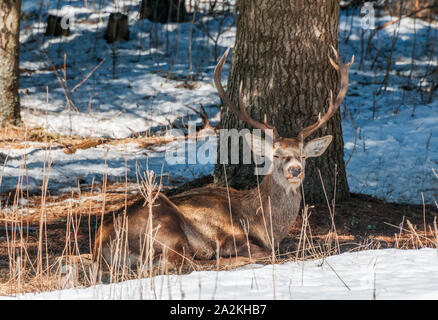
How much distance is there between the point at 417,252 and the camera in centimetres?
552

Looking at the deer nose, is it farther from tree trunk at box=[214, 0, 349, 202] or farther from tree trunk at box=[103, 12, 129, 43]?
tree trunk at box=[103, 12, 129, 43]

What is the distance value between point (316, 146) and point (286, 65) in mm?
1317

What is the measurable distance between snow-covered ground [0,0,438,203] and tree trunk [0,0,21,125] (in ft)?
2.09

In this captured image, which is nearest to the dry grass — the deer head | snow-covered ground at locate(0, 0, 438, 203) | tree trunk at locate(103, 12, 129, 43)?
the deer head

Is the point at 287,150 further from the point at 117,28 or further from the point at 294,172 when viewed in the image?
the point at 117,28

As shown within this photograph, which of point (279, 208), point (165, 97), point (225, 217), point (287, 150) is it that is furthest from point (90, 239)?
point (165, 97)

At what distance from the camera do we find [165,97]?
13195 mm

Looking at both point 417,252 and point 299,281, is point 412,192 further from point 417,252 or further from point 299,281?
point 299,281

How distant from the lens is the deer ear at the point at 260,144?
21.5 ft

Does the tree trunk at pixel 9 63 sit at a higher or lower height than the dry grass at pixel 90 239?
higher

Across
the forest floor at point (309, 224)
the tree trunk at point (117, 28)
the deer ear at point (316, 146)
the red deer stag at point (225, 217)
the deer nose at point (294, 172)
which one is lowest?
the forest floor at point (309, 224)

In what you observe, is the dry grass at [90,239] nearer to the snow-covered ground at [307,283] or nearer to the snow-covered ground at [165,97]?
the snow-covered ground at [307,283]

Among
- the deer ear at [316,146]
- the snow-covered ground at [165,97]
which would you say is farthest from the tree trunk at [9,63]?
the deer ear at [316,146]
